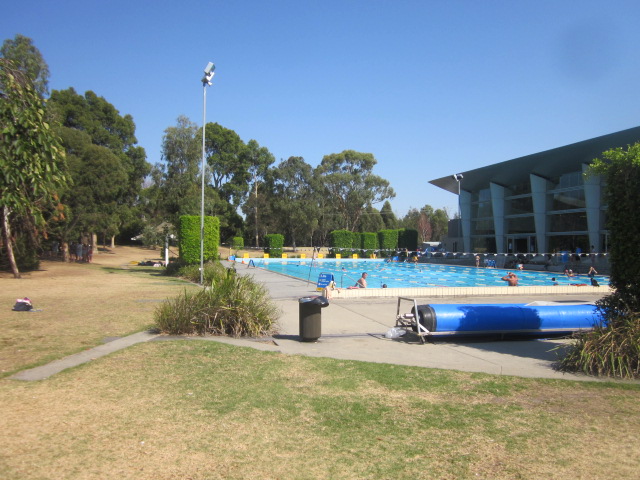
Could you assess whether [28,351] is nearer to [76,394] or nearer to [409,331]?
[76,394]

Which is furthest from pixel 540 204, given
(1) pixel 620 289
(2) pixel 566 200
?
(1) pixel 620 289

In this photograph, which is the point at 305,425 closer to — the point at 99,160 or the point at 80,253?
the point at 99,160

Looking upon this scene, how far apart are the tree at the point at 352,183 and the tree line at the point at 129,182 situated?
16cm

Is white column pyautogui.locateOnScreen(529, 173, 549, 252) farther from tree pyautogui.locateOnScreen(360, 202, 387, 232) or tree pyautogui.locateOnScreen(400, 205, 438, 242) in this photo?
tree pyautogui.locateOnScreen(400, 205, 438, 242)

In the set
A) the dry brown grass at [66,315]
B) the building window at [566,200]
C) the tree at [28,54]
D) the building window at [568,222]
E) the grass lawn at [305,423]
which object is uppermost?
the tree at [28,54]

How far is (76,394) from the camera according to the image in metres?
6.21

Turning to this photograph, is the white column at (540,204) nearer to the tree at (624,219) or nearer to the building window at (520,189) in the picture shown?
the building window at (520,189)

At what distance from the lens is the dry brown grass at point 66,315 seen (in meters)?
8.68

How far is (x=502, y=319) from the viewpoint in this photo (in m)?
10.4

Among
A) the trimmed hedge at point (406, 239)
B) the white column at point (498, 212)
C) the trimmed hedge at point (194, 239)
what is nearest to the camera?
the trimmed hedge at point (194, 239)

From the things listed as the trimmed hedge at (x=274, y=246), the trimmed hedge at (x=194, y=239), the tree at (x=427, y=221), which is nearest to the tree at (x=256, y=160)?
the trimmed hedge at (x=274, y=246)

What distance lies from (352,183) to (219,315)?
63390mm

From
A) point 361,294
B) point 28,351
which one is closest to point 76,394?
point 28,351

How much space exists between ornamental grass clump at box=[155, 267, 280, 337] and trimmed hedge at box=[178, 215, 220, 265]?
15624 mm
